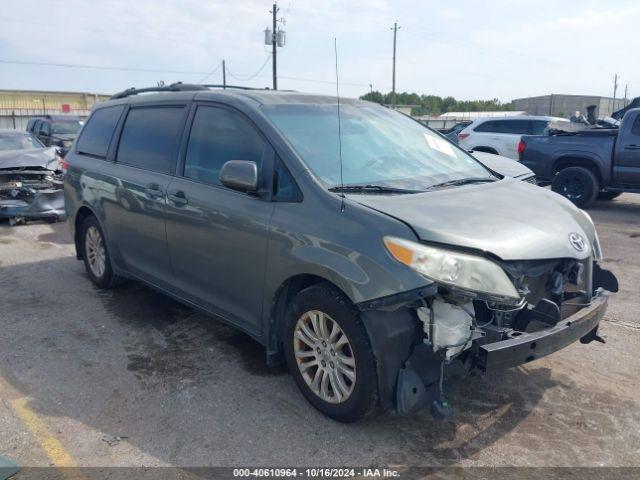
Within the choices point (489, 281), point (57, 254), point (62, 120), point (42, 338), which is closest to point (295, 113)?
point (489, 281)

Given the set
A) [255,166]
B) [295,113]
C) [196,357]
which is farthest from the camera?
[196,357]

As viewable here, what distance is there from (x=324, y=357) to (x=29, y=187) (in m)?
7.68

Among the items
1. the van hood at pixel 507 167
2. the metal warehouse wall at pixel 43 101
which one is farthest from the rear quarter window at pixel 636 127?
the metal warehouse wall at pixel 43 101

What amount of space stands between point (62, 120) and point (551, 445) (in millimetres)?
19286

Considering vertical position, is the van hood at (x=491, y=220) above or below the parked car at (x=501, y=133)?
below

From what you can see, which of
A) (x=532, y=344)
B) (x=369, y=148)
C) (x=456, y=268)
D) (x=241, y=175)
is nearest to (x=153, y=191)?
(x=241, y=175)

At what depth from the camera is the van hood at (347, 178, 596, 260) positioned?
2.97 metres

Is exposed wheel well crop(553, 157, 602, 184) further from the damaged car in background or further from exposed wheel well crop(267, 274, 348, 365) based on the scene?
the damaged car in background

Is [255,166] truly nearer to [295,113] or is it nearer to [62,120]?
[295,113]

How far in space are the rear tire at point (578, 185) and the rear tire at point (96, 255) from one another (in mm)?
8399

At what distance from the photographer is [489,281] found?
2.87 m

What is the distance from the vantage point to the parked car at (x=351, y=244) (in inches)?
115

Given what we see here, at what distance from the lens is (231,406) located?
3.54m

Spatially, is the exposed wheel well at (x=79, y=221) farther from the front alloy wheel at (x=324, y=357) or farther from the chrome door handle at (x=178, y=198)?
the front alloy wheel at (x=324, y=357)
